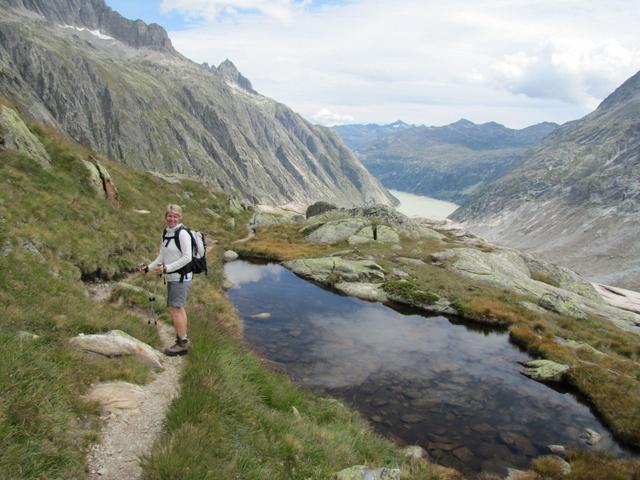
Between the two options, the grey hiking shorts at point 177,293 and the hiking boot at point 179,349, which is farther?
the hiking boot at point 179,349

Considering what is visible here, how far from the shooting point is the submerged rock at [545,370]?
2220cm

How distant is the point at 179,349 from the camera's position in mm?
11719

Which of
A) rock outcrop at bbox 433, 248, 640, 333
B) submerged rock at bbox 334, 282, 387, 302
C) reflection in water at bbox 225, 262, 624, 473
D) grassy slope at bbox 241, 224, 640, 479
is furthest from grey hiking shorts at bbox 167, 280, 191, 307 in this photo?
rock outcrop at bbox 433, 248, 640, 333

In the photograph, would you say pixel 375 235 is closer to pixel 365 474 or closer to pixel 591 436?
pixel 591 436

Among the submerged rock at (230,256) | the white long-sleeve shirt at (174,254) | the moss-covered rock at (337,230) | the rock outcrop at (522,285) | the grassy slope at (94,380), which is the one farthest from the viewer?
the moss-covered rock at (337,230)

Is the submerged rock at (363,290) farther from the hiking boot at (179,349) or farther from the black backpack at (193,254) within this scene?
the black backpack at (193,254)

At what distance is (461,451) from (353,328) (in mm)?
12048

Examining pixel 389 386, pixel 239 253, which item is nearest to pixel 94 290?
pixel 389 386

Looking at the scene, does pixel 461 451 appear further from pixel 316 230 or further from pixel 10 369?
pixel 316 230

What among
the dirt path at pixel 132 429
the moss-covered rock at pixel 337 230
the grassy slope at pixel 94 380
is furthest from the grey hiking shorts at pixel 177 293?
the moss-covered rock at pixel 337 230

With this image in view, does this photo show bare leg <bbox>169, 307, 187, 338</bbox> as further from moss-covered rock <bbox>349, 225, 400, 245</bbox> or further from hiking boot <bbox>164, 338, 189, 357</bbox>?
moss-covered rock <bbox>349, 225, 400, 245</bbox>

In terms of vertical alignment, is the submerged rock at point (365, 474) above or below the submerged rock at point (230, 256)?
above

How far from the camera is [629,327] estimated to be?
39.8 metres

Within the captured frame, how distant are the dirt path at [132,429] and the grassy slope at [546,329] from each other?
45.3 ft
